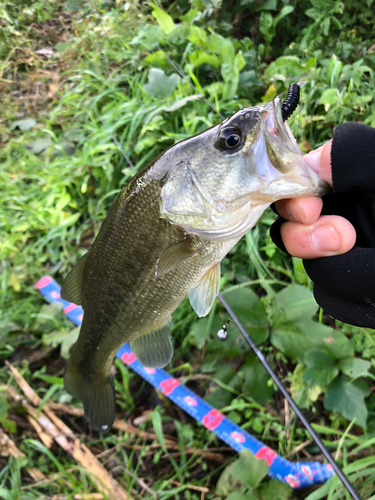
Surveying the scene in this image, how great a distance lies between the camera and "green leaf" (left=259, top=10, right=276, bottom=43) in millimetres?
2824

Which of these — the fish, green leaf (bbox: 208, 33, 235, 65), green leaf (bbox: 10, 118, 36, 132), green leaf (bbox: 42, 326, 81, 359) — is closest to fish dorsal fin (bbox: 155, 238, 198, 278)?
the fish

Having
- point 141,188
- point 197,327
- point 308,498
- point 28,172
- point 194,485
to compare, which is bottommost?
point 194,485

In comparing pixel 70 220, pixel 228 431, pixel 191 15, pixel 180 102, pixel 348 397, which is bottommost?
pixel 228 431

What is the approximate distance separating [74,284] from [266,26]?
2.80 m

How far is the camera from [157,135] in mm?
2678

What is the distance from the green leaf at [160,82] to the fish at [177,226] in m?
1.66

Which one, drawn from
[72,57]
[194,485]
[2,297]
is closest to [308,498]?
[194,485]

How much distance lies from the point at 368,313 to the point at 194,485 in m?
1.42

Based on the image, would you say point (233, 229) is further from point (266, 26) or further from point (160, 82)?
point (266, 26)

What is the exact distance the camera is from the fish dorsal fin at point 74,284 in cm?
154

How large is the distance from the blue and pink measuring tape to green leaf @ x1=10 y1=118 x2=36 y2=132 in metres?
2.95

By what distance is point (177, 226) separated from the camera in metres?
1.23

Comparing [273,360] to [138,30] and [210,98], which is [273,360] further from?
[138,30]

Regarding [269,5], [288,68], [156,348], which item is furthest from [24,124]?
[156,348]
